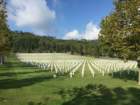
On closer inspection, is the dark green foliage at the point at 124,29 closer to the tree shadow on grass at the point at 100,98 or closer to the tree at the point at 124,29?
the tree at the point at 124,29

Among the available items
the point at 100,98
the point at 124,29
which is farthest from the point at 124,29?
the point at 100,98

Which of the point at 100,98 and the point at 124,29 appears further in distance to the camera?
the point at 124,29

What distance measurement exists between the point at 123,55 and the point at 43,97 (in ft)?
42.8

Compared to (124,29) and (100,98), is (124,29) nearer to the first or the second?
(124,29)

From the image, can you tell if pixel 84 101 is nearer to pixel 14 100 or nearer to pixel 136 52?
pixel 14 100

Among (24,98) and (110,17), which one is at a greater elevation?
(110,17)

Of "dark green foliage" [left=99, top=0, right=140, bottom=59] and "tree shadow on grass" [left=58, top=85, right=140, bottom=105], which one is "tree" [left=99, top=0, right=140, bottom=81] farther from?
"tree shadow on grass" [left=58, top=85, right=140, bottom=105]

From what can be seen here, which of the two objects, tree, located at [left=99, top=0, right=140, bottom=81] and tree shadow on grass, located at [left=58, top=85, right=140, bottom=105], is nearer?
tree shadow on grass, located at [left=58, top=85, right=140, bottom=105]

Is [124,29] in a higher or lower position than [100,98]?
higher

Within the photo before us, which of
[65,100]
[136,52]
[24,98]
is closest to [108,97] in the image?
[65,100]

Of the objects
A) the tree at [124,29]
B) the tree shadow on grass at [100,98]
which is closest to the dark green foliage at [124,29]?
the tree at [124,29]

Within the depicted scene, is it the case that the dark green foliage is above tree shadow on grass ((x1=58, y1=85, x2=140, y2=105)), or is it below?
above

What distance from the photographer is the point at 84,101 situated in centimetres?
2111

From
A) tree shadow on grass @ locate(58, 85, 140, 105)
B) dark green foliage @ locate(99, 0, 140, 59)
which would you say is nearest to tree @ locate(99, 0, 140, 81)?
dark green foliage @ locate(99, 0, 140, 59)
